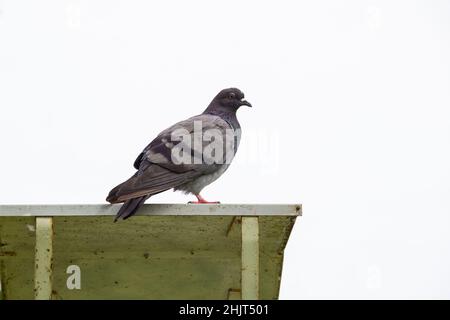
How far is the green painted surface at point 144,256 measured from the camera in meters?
6.00

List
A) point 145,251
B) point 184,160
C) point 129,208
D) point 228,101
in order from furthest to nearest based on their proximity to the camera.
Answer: point 228,101 < point 184,160 < point 145,251 < point 129,208

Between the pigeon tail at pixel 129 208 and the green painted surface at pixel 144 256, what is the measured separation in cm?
11

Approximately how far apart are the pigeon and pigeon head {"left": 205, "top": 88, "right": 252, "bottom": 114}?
706 millimetres

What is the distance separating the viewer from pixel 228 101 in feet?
29.8

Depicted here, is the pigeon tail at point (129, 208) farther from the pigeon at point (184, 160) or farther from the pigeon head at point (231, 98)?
the pigeon head at point (231, 98)

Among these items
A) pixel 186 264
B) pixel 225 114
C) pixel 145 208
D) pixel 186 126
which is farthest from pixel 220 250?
pixel 225 114

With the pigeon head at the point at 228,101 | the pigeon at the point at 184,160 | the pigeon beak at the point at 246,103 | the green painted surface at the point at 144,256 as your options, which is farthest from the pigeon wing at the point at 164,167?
the pigeon beak at the point at 246,103

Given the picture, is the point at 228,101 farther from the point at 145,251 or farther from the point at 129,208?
the point at 129,208

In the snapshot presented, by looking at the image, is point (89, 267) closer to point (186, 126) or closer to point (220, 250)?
point (220, 250)

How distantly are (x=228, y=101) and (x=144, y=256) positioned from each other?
9.46 ft

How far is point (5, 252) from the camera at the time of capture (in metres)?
6.41

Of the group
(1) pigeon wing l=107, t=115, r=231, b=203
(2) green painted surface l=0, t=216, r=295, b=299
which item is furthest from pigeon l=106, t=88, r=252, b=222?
(2) green painted surface l=0, t=216, r=295, b=299

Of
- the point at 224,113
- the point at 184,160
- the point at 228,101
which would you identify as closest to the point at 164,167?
the point at 184,160
